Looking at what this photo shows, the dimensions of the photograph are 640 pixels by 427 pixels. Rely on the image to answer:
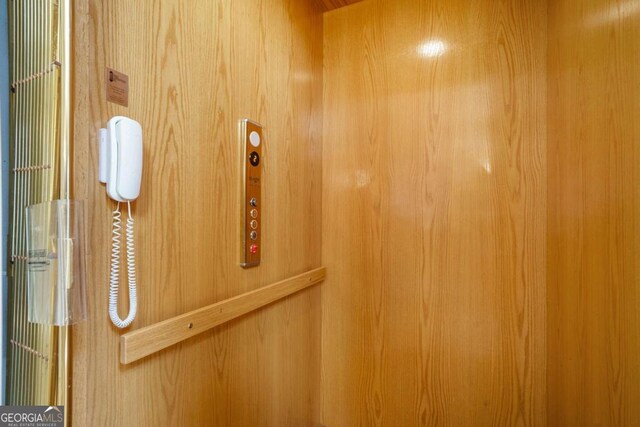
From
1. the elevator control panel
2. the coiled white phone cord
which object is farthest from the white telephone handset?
the elevator control panel

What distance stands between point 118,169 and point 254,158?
53 cm

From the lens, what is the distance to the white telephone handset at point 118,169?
2.15 ft

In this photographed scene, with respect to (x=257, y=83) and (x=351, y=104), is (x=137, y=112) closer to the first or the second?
(x=257, y=83)

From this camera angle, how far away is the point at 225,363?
104 centimetres

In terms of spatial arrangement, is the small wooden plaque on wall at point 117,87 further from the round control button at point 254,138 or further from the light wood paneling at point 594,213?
the light wood paneling at point 594,213

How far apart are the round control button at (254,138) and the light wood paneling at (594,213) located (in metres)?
1.15

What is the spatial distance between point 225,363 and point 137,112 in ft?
2.89

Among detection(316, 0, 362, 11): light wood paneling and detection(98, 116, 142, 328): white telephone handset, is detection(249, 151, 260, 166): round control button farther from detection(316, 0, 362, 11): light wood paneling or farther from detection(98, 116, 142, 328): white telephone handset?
detection(316, 0, 362, 11): light wood paneling

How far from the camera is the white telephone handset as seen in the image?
657 mm

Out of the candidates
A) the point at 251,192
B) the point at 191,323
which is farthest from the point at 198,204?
the point at 191,323

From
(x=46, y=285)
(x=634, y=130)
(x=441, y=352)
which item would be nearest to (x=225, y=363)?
(x=46, y=285)

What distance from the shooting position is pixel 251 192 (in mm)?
1127

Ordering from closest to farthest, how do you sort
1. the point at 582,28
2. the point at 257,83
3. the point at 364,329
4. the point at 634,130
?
the point at 634,130 < the point at 582,28 < the point at 257,83 < the point at 364,329

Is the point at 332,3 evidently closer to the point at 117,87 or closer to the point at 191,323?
the point at 117,87
